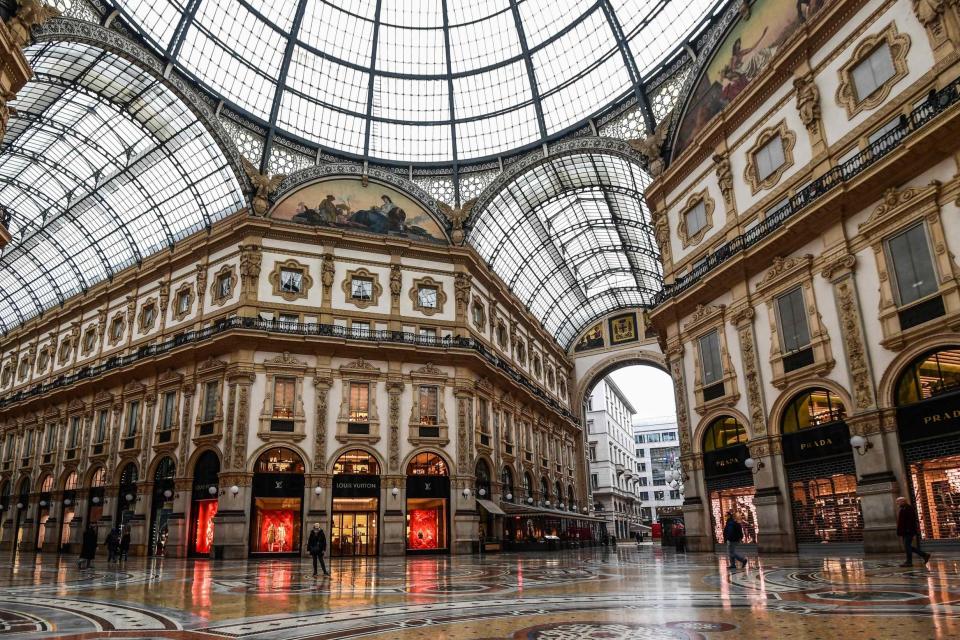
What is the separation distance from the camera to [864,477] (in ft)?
65.5

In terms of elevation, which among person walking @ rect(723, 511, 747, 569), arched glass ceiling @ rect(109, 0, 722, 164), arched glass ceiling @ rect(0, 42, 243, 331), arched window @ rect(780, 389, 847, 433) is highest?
arched glass ceiling @ rect(109, 0, 722, 164)

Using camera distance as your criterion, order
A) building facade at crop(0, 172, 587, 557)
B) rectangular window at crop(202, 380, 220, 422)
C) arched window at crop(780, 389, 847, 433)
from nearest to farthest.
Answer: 1. arched window at crop(780, 389, 847, 433)
2. building facade at crop(0, 172, 587, 557)
3. rectangular window at crop(202, 380, 220, 422)

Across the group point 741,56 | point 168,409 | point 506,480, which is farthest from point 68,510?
point 741,56

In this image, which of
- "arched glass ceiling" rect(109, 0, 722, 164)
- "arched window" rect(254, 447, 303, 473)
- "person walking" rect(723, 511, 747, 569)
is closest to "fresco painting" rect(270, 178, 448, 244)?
"arched glass ceiling" rect(109, 0, 722, 164)

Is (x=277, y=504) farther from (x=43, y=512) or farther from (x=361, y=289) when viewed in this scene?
(x=43, y=512)

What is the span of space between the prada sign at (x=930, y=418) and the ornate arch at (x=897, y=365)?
46 centimetres

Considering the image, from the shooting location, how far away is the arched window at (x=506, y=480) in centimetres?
4134

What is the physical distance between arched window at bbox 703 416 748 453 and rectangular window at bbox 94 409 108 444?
3526cm

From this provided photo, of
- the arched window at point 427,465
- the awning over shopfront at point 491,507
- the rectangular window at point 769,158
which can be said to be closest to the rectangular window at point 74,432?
the arched window at point 427,465

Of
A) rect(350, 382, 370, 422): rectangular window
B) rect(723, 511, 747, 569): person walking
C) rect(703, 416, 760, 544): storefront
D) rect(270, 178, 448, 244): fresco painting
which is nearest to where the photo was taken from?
rect(723, 511, 747, 569): person walking

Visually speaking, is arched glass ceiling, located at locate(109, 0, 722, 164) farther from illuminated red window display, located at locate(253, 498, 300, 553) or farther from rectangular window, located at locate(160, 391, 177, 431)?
illuminated red window display, located at locate(253, 498, 300, 553)

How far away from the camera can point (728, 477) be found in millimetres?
26406

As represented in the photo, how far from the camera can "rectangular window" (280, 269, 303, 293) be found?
3601cm

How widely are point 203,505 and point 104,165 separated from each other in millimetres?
23557
